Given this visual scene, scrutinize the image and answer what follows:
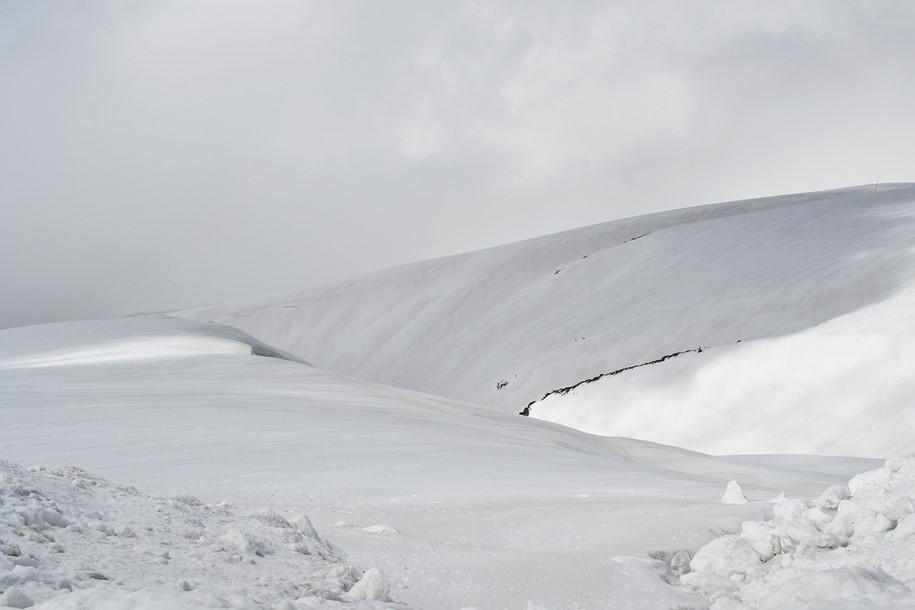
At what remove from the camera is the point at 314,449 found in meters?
6.60

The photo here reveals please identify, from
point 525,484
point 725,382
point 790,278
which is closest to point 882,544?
point 525,484

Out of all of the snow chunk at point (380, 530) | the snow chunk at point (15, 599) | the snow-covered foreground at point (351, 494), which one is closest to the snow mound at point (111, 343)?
the snow-covered foreground at point (351, 494)

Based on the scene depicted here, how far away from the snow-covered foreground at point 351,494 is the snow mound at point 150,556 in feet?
0.03

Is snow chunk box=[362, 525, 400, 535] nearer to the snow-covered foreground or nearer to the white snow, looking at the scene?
the snow-covered foreground

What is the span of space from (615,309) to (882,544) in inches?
817

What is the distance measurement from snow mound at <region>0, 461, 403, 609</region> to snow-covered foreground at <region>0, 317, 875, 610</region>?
1 cm

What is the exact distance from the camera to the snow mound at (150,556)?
241cm

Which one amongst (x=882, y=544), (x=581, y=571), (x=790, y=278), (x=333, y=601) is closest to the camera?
(x=333, y=601)

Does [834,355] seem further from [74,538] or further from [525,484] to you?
[74,538]

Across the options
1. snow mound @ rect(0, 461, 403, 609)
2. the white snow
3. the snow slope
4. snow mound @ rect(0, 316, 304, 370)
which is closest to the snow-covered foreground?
snow mound @ rect(0, 461, 403, 609)

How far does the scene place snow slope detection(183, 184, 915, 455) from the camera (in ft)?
43.1

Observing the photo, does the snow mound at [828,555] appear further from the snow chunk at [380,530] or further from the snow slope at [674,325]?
the snow slope at [674,325]

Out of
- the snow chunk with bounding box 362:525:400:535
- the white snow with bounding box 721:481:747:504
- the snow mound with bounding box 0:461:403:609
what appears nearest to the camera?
the snow mound with bounding box 0:461:403:609

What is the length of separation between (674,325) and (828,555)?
17.6 meters
